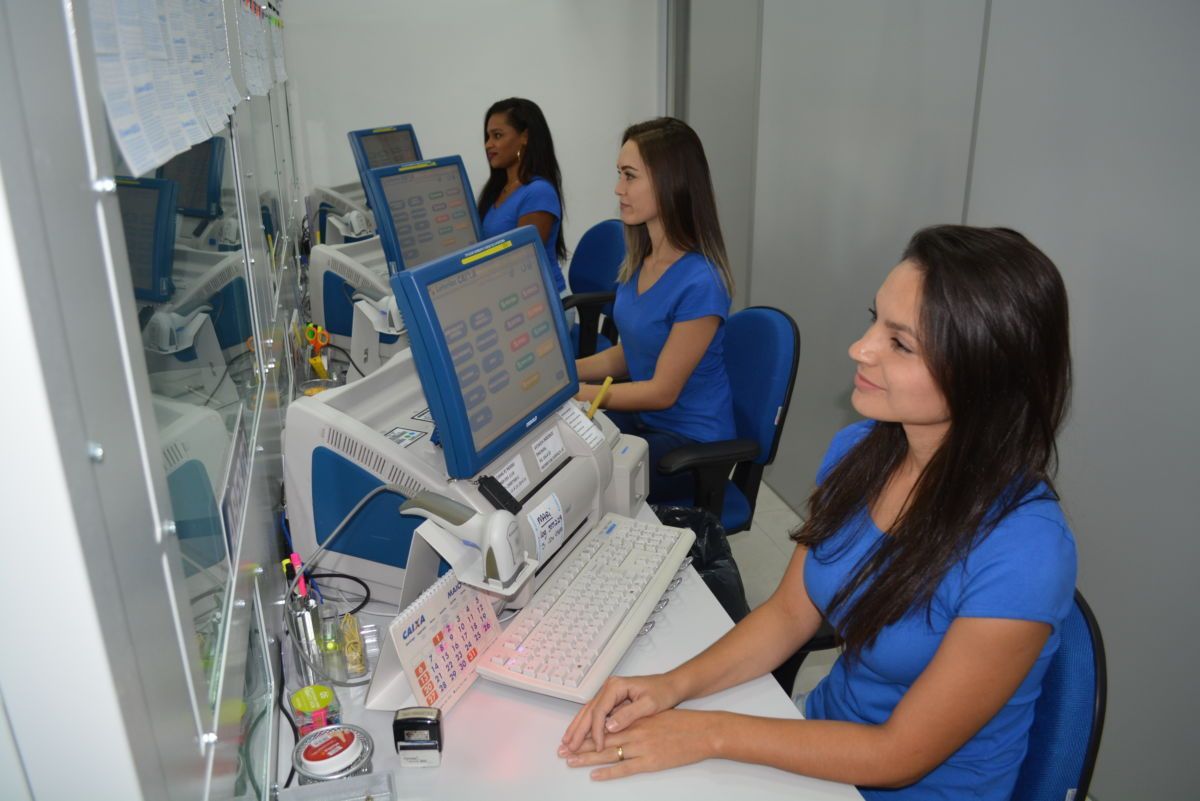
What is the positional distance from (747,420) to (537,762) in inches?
51.6

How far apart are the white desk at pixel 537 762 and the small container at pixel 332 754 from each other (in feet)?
0.16

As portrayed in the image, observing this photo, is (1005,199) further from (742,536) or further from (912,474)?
(742,536)

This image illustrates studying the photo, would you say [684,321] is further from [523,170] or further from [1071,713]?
[523,170]

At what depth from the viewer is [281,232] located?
2.92 metres

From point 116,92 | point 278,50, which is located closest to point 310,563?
point 116,92

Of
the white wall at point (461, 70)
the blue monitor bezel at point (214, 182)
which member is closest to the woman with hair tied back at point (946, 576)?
the blue monitor bezel at point (214, 182)

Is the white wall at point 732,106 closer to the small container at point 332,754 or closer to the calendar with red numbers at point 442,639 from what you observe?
the calendar with red numbers at point 442,639

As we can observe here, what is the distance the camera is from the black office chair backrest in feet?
3.31

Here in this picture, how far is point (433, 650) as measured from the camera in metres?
1.08

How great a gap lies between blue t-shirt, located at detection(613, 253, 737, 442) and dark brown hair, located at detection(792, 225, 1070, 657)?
3.36ft

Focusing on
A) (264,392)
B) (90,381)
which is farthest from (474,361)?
(90,381)

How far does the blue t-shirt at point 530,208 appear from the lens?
3229 mm

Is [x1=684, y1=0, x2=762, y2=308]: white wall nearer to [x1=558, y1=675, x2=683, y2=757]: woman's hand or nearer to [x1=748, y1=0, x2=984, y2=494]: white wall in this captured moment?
Result: [x1=748, y1=0, x2=984, y2=494]: white wall

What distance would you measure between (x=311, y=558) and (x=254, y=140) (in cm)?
131
